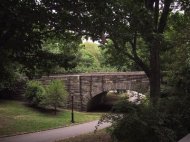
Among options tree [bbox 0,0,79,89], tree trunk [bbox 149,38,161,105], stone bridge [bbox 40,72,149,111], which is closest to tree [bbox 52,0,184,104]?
tree [bbox 0,0,79,89]

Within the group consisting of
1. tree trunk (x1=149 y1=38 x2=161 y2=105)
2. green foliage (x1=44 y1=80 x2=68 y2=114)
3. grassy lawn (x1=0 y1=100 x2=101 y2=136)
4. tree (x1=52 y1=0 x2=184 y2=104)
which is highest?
tree (x1=52 y1=0 x2=184 y2=104)

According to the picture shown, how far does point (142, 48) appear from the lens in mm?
20031

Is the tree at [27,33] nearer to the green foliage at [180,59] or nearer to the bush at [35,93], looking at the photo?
the green foliage at [180,59]

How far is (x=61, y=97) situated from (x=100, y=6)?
21441 mm

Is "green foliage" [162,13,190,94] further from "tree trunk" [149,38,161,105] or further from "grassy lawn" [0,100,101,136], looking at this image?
"grassy lawn" [0,100,101,136]

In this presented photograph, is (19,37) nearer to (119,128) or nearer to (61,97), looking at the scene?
(119,128)

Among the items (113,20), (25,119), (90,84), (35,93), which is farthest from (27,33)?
(90,84)

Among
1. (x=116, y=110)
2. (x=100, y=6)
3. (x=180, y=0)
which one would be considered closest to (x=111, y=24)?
(x=100, y=6)

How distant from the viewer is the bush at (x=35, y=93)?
33.9m

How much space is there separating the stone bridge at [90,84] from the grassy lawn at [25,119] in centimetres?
402

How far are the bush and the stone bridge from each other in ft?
11.2

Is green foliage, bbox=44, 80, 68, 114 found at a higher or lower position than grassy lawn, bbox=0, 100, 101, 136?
higher

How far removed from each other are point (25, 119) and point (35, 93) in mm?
7016

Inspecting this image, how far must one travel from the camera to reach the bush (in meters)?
33.9
